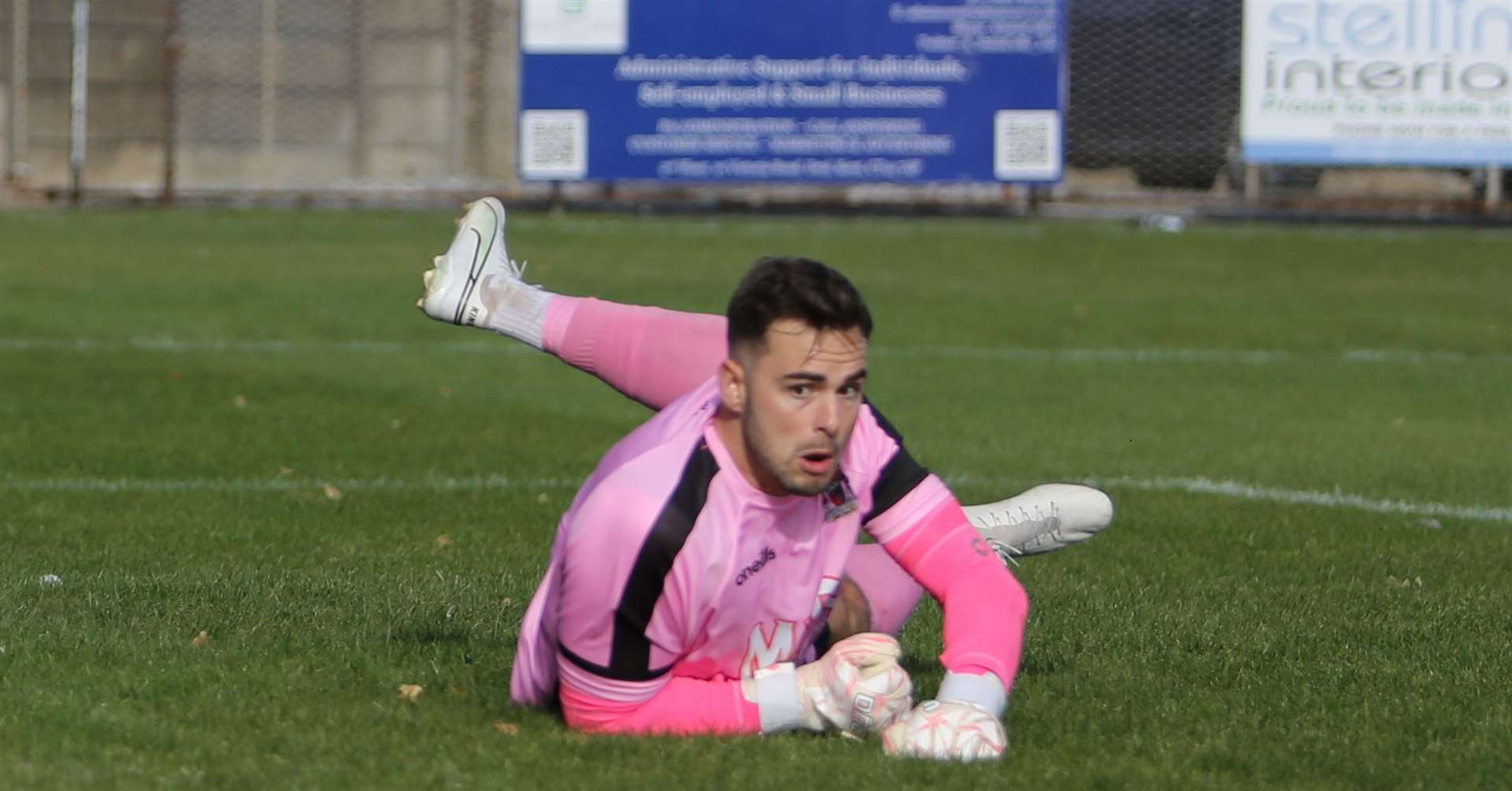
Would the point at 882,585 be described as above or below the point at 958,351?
above

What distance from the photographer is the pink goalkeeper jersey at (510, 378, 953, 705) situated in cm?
437

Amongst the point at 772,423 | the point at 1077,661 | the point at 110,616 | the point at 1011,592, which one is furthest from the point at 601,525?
the point at 110,616

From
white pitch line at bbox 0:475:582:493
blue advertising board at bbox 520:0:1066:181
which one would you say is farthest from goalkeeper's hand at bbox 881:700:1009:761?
blue advertising board at bbox 520:0:1066:181

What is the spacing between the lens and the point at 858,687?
450 cm

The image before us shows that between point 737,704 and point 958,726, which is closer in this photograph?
point 958,726

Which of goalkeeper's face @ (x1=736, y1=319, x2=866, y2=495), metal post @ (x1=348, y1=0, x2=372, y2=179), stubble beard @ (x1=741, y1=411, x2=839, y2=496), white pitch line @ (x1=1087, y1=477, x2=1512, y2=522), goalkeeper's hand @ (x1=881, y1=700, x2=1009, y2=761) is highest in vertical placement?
metal post @ (x1=348, y1=0, x2=372, y2=179)

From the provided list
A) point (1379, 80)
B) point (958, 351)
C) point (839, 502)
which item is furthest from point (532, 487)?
point (1379, 80)

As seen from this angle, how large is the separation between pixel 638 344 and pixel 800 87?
50.6ft

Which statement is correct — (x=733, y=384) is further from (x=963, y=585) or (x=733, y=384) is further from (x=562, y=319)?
(x=562, y=319)

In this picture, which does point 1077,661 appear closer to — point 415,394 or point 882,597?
point 882,597

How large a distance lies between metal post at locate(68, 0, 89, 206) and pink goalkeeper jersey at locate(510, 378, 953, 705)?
18745 millimetres

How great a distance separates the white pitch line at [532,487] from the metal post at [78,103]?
14.1 m

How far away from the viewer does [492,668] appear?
5336 millimetres

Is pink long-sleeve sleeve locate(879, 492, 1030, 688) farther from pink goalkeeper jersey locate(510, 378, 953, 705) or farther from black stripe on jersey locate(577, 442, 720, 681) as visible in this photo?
black stripe on jersey locate(577, 442, 720, 681)
